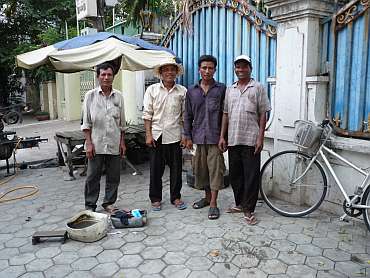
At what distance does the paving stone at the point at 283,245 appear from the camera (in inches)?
138

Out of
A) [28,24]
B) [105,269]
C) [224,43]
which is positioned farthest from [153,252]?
[28,24]

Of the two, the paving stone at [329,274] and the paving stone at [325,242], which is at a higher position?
the paving stone at [325,242]

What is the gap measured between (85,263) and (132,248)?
1.54ft

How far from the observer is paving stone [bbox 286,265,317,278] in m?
3.04

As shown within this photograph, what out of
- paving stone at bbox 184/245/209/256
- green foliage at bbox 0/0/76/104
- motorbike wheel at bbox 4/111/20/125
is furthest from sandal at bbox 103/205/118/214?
green foliage at bbox 0/0/76/104

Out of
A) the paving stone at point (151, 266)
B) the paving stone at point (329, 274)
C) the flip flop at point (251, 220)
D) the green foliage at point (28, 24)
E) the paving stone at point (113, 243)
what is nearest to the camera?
the paving stone at point (329, 274)

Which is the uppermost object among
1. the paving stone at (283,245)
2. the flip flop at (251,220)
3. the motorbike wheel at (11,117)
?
the motorbike wheel at (11,117)

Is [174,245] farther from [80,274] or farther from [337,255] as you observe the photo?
[337,255]

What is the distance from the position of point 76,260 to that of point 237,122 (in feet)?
7.08

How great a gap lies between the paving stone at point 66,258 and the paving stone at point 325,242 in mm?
2327

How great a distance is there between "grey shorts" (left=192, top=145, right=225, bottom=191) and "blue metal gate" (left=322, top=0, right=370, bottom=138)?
4.70ft

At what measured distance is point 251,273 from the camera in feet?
10.1

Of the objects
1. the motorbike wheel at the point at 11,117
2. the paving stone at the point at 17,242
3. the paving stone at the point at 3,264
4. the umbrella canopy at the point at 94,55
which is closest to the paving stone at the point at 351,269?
the paving stone at the point at 3,264

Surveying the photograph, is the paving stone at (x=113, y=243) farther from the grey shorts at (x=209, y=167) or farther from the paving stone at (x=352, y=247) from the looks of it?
the paving stone at (x=352, y=247)
